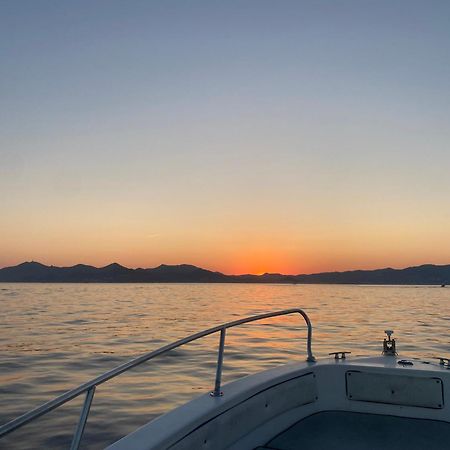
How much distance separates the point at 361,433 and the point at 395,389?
691 mm

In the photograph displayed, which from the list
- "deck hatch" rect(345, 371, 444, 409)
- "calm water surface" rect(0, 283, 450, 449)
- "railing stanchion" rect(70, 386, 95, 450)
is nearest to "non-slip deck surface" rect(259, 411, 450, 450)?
"deck hatch" rect(345, 371, 444, 409)

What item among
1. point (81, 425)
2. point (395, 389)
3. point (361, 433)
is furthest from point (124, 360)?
point (81, 425)

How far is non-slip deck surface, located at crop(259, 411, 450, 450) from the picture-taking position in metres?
4.32

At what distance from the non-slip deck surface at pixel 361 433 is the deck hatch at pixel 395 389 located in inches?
6.7

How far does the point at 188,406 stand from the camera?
11.8 feet

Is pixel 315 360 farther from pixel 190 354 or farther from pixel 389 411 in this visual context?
pixel 190 354

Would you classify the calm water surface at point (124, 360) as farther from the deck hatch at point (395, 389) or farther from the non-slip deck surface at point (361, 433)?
the deck hatch at point (395, 389)

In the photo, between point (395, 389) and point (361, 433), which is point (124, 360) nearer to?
point (395, 389)

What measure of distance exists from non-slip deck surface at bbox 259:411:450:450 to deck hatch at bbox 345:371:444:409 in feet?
0.56

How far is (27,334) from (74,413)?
15.1 metres

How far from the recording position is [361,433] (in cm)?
464

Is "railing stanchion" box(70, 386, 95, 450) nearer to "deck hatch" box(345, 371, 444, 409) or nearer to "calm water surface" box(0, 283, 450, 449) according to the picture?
"deck hatch" box(345, 371, 444, 409)

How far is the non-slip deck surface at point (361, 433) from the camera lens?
432 centimetres

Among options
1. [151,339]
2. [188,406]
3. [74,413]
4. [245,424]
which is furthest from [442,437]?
[151,339]
